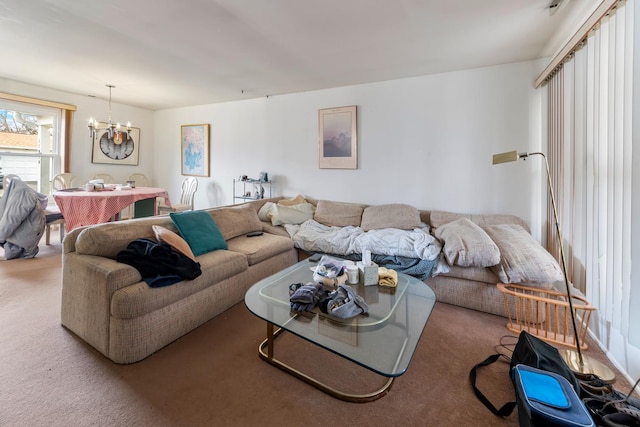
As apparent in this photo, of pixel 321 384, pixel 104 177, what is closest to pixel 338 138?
pixel 321 384

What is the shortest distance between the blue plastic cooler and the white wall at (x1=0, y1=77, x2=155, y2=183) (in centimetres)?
569

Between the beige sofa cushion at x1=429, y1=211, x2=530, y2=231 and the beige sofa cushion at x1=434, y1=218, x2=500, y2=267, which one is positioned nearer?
Result: the beige sofa cushion at x1=434, y1=218, x2=500, y2=267

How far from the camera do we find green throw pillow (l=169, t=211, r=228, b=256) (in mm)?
2262

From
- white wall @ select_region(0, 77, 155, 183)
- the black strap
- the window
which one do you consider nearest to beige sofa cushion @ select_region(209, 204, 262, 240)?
the black strap

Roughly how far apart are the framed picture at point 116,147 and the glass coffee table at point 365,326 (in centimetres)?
486

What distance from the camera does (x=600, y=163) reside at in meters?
1.81

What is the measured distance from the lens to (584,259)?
80.4 inches

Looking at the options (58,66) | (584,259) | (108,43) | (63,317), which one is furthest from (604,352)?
(58,66)

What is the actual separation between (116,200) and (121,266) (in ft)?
6.71

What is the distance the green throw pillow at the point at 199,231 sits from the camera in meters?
2.26

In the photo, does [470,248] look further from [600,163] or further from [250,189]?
[250,189]

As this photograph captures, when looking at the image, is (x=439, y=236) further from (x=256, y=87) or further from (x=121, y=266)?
(x=256, y=87)

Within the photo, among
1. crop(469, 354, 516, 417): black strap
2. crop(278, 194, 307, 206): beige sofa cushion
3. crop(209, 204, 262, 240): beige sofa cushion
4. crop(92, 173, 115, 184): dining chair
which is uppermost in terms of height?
crop(92, 173, 115, 184): dining chair

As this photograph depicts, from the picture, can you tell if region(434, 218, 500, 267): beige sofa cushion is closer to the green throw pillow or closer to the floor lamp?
the floor lamp
